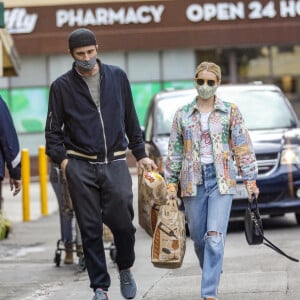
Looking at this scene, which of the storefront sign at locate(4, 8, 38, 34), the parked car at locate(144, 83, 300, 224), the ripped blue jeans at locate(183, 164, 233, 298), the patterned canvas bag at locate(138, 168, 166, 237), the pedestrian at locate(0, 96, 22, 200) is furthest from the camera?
the storefront sign at locate(4, 8, 38, 34)

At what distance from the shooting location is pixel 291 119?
44.8ft

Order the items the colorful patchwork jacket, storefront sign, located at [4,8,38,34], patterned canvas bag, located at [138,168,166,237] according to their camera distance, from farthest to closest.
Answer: storefront sign, located at [4,8,38,34], patterned canvas bag, located at [138,168,166,237], the colorful patchwork jacket

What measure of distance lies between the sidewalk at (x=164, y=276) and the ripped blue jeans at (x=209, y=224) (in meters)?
0.73

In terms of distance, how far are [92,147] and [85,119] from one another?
0.20m

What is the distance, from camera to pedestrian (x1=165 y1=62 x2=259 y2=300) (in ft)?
24.1

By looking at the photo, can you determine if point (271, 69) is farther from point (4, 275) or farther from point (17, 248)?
point (4, 275)

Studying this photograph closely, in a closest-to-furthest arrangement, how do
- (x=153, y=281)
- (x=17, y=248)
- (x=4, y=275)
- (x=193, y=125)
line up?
1. (x=193, y=125)
2. (x=153, y=281)
3. (x=4, y=275)
4. (x=17, y=248)

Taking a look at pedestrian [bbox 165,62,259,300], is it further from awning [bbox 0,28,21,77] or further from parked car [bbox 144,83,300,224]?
awning [bbox 0,28,21,77]

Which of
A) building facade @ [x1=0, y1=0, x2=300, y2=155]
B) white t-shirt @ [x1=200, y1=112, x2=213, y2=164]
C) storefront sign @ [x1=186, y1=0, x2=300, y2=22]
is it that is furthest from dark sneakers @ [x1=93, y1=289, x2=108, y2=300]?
storefront sign @ [x1=186, y1=0, x2=300, y2=22]

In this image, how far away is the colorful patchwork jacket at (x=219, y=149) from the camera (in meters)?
7.37

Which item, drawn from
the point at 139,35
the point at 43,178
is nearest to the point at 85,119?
the point at 43,178

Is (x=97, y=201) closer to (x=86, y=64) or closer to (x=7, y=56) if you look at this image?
(x=86, y=64)

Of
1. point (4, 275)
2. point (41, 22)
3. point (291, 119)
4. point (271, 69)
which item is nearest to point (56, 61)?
point (41, 22)

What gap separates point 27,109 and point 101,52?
10.1 ft
